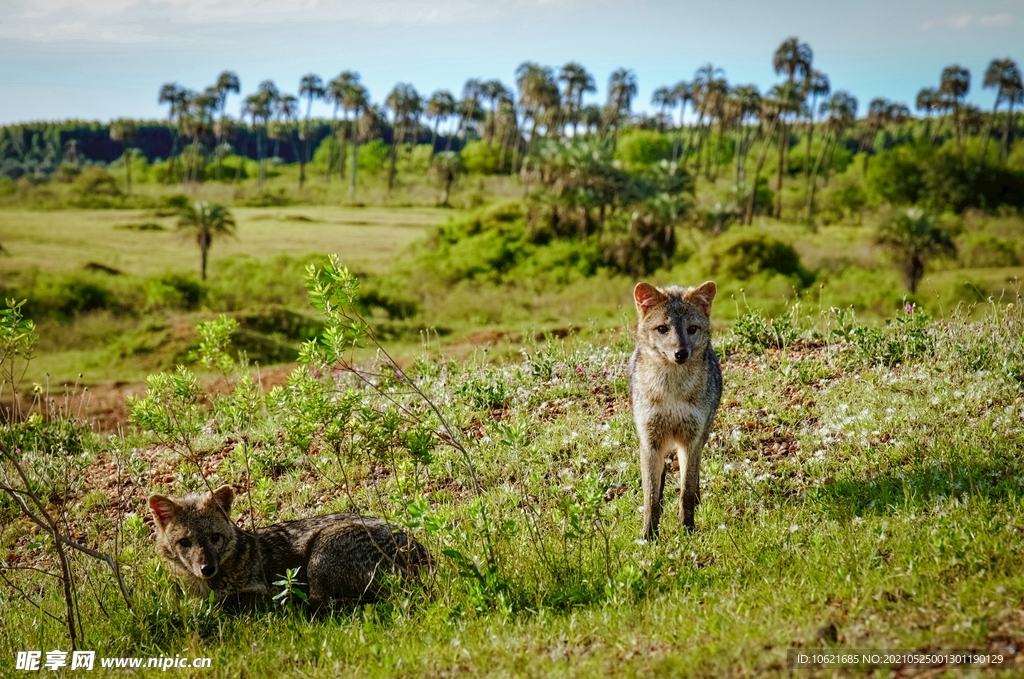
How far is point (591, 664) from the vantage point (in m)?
4.16

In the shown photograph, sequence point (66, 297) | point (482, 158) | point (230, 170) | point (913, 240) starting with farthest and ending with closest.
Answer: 1. point (230, 170)
2. point (482, 158)
3. point (913, 240)
4. point (66, 297)

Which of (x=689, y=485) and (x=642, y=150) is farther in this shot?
(x=642, y=150)

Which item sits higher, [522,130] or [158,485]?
[522,130]

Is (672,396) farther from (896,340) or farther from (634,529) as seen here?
(896,340)

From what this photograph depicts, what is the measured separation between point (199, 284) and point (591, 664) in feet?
147

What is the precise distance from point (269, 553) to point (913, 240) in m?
47.0

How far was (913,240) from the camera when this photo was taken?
4422cm

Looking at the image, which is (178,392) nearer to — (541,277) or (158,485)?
(158,485)

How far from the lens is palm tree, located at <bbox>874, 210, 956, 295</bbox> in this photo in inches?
1741

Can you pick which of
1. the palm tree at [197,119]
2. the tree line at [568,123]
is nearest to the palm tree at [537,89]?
the tree line at [568,123]

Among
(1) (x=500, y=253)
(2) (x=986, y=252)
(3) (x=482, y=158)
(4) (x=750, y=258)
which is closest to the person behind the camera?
(4) (x=750, y=258)

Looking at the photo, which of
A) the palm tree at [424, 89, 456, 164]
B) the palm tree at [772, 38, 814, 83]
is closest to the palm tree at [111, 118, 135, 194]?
the palm tree at [424, 89, 456, 164]

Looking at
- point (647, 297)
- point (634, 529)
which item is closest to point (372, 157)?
point (647, 297)

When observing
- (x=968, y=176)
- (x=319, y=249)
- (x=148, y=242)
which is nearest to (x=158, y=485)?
(x=319, y=249)
